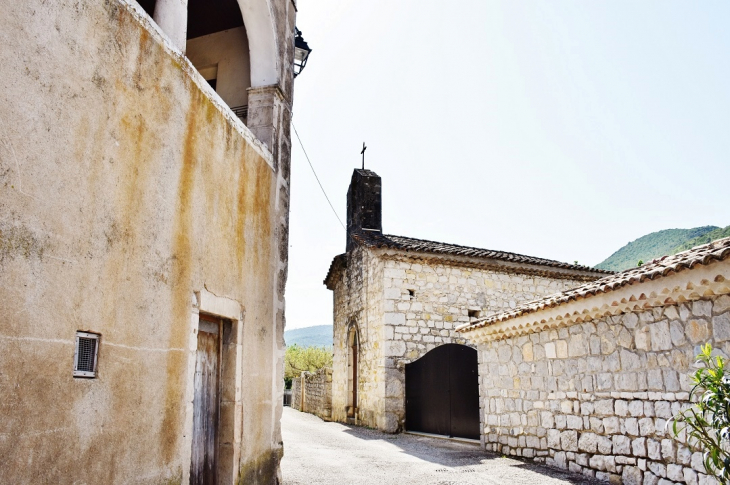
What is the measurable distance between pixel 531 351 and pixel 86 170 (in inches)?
259

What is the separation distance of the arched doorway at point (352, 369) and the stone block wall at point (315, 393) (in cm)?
208

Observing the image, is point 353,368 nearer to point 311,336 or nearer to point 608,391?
point 608,391

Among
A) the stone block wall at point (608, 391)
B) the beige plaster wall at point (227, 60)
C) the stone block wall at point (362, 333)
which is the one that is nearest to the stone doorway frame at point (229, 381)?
the beige plaster wall at point (227, 60)

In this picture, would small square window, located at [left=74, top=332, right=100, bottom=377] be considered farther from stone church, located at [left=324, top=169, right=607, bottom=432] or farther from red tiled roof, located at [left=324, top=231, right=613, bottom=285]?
red tiled roof, located at [left=324, top=231, right=613, bottom=285]

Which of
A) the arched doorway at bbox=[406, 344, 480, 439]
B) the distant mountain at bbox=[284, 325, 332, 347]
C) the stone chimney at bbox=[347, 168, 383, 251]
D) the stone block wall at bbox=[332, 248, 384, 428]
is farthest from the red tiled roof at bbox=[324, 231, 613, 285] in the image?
the distant mountain at bbox=[284, 325, 332, 347]

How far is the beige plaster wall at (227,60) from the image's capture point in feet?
23.6

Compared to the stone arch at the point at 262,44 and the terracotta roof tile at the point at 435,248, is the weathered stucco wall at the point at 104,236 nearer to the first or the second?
the stone arch at the point at 262,44

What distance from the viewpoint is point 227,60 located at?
7.36 m

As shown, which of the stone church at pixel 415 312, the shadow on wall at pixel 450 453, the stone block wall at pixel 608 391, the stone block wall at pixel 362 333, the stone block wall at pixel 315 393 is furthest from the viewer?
the stone block wall at pixel 315 393

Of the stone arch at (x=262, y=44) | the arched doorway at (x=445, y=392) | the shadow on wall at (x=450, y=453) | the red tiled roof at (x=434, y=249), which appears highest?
the stone arch at (x=262, y=44)

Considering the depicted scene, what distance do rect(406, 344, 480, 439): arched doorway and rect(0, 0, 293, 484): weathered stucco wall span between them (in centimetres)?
634

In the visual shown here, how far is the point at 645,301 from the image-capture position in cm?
575

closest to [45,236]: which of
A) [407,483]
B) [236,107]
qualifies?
[236,107]

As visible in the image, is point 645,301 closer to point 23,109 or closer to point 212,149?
point 212,149
